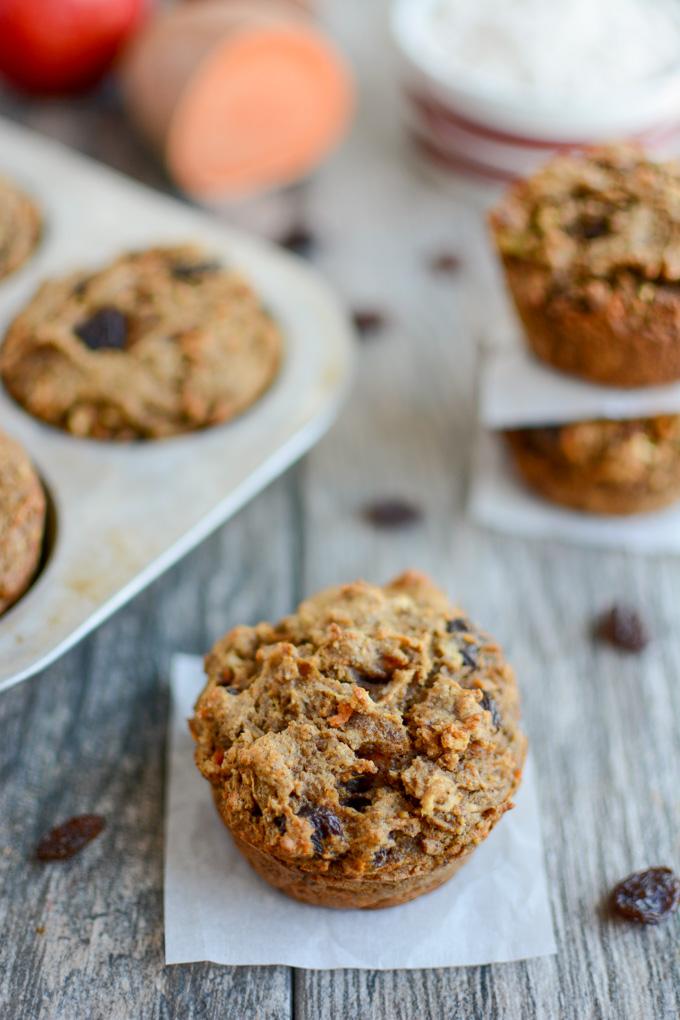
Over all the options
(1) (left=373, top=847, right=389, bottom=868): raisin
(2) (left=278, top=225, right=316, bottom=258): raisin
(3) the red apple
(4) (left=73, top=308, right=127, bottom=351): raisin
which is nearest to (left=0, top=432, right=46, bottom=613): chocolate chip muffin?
(4) (left=73, top=308, right=127, bottom=351): raisin

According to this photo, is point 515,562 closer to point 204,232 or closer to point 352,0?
point 204,232

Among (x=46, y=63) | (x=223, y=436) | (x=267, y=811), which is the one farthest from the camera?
(x=46, y=63)

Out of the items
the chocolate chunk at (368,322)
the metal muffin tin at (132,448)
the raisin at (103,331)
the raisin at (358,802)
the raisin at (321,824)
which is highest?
the raisin at (103,331)

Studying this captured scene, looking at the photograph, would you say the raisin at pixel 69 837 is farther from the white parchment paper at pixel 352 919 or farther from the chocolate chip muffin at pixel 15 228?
the chocolate chip muffin at pixel 15 228

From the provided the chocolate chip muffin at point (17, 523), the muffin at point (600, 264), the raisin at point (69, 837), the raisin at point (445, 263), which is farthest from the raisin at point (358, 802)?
the raisin at point (445, 263)

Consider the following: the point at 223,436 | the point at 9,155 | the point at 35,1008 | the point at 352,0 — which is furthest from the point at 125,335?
the point at 352,0

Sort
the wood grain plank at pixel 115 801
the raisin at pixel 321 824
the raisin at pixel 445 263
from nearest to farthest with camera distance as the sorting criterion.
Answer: the raisin at pixel 321 824 < the wood grain plank at pixel 115 801 < the raisin at pixel 445 263

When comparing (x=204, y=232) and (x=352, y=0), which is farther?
(x=352, y=0)


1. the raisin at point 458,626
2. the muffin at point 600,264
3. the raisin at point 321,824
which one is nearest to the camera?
the raisin at point 321,824
